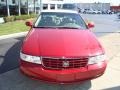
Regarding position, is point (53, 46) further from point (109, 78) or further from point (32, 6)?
point (32, 6)

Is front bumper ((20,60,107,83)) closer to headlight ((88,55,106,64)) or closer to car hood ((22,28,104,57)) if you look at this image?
headlight ((88,55,106,64))

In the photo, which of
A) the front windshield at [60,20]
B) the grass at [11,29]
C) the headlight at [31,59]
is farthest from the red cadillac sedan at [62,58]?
the grass at [11,29]

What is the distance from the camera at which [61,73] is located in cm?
426

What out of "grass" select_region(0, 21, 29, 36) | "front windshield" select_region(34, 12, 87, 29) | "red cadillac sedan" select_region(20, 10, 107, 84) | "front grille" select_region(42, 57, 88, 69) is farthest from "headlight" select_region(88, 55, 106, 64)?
"grass" select_region(0, 21, 29, 36)

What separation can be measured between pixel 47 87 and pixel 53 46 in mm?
911

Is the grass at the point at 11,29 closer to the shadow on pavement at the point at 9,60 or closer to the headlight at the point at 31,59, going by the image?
the shadow on pavement at the point at 9,60

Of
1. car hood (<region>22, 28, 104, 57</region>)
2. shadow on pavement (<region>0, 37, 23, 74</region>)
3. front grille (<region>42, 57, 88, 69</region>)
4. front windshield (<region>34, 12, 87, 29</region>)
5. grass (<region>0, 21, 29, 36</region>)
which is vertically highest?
front windshield (<region>34, 12, 87, 29</region>)

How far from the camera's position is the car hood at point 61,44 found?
4.45 metres

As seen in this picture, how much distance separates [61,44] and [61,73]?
0.70m

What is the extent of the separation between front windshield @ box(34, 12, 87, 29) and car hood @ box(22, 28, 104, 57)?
1.90ft

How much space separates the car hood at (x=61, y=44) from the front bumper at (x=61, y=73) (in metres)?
0.27

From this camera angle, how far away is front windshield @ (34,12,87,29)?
614cm

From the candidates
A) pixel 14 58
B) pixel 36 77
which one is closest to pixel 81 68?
pixel 36 77

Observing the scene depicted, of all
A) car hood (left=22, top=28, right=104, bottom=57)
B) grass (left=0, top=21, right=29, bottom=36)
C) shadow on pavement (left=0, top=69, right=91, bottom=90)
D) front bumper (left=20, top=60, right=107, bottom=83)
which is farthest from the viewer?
grass (left=0, top=21, right=29, bottom=36)
